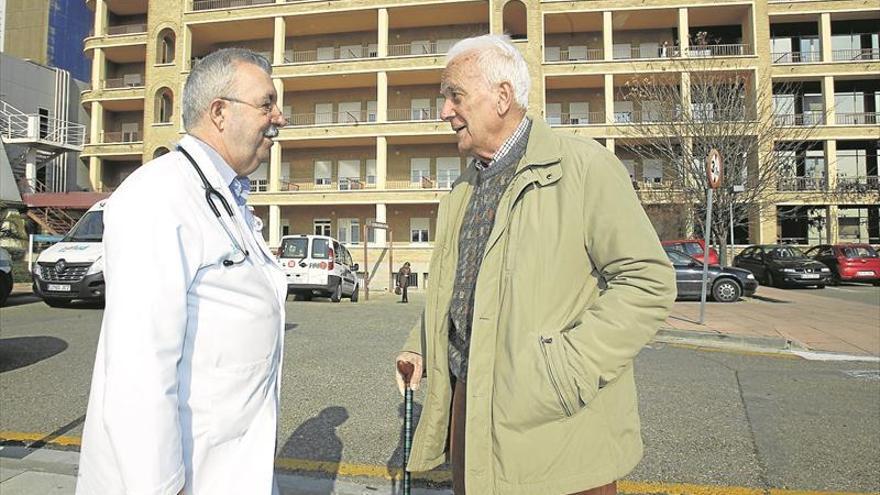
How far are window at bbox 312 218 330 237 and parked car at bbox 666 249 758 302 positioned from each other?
23.5m

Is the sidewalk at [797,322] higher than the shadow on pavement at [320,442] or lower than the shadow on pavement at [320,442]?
higher

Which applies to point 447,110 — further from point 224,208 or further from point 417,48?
point 417,48

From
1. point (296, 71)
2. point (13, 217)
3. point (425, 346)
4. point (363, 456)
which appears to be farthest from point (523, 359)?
point (296, 71)

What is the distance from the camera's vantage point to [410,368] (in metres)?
2.24

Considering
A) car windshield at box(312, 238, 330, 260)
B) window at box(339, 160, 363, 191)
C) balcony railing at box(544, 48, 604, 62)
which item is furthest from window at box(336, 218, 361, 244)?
car windshield at box(312, 238, 330, 260)

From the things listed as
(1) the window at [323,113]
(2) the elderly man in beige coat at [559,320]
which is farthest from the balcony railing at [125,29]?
(2) the elderly man in beige coat at [559,320]

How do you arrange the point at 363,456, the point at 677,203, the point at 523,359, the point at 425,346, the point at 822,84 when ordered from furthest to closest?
the point at 822,84
the point at 677,203
the point at 363,456
the point at 425,346
the point at 523,359

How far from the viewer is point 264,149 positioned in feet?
5.97

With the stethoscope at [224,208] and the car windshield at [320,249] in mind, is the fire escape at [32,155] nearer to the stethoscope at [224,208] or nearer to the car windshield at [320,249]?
the car windshield at [320,249]

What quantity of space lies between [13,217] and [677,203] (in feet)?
82.2

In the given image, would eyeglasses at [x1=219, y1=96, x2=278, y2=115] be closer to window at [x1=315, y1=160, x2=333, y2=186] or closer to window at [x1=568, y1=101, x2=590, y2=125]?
window at [x1=568, y1=101, x2=590, y2=125]

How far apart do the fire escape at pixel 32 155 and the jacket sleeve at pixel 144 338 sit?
32293 mm

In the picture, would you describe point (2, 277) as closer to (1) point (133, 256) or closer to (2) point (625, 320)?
(1) point (133, 256)

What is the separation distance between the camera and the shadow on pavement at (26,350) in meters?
6.18
